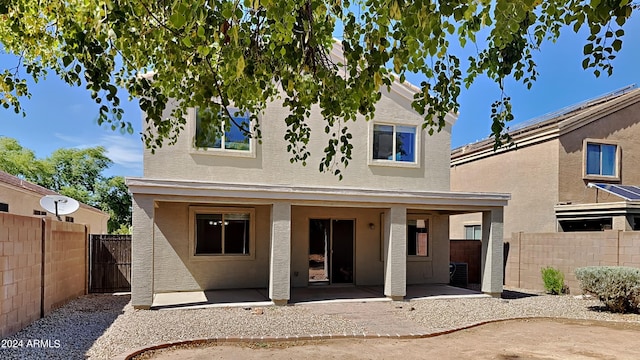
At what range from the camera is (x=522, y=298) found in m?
12.2

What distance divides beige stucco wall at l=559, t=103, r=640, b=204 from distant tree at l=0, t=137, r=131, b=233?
3432 centimetres

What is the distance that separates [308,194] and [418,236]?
18.3 feet

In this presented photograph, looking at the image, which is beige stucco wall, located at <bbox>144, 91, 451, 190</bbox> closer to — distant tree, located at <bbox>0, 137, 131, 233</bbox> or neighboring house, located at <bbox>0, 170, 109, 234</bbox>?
neighboring house, located at <bbox>0, 170, 109, 234</bbox>

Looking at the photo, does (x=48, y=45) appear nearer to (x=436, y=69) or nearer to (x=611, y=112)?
(x=436, y=69)

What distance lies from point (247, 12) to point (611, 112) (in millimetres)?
17696

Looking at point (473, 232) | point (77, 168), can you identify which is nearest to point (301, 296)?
point (473, 232)

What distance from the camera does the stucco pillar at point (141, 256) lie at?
31.0 feet

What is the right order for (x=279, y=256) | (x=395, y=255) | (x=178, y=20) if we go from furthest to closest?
(x=395, y=255), (x=279, y=256), (x=178, y=20)

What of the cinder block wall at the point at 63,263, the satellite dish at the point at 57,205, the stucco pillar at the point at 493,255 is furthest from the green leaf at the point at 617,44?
the satellite dish at the point at 57,205

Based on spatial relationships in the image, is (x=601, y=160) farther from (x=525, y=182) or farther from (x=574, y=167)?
(x=525, y=182)

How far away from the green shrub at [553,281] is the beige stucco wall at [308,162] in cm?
410

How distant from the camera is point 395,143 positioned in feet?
43.5

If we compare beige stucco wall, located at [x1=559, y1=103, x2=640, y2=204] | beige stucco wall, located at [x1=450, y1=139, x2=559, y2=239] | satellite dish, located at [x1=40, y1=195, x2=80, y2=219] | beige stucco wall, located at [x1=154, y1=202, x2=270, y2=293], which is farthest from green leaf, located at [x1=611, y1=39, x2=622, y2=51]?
beige stucco wall, located at [x1=559, y1=103, x2=640, y2=204]

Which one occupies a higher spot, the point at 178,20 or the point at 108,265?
the point at 178,20
